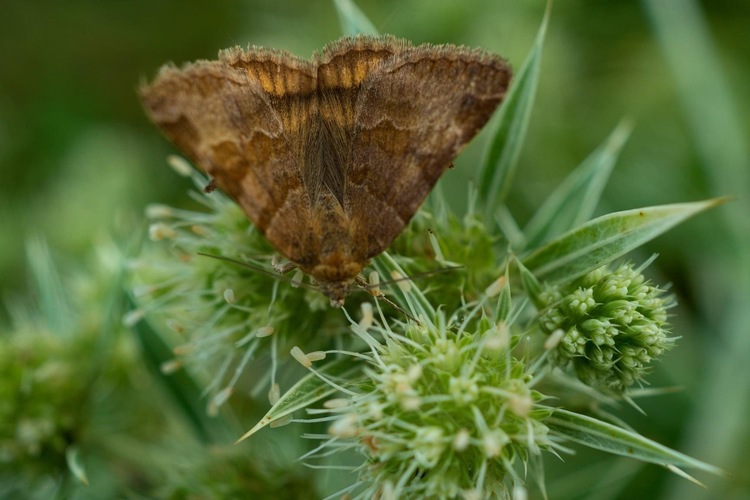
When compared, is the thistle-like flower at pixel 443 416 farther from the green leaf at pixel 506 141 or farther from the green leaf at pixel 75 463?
the green leaf at pixel 75 463

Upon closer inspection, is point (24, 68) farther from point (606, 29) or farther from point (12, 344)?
point (606, 29)

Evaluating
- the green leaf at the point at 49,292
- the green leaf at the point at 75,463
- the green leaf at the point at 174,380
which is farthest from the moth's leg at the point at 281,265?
the green leaf at the point at 49,292

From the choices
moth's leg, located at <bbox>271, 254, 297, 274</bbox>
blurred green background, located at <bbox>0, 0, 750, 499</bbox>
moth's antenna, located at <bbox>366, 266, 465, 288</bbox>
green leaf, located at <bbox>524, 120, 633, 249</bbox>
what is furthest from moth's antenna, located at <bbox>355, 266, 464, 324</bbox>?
blurred green background, located at <bbox>0, 0, 750, 499</bbox>

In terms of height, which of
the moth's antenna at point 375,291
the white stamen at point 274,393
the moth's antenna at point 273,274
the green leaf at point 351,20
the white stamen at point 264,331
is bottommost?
the white stamen at point 274,393

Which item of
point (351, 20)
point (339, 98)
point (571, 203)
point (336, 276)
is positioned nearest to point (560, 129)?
point (571, 203)

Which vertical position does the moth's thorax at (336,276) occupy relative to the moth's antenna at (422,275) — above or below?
below

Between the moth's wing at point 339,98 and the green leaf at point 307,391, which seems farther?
the moth's wing at point 339,98

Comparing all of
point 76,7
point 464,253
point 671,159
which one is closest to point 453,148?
point 464,253

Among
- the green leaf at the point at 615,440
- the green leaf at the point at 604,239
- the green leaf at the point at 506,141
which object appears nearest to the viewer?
the green leaf at the point at 615,440
